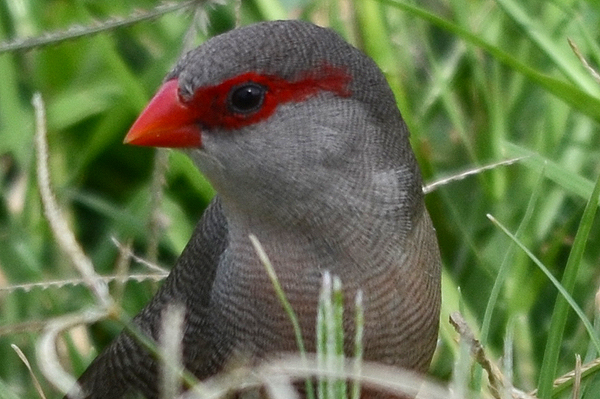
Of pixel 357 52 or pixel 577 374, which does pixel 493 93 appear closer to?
pixel 357 52

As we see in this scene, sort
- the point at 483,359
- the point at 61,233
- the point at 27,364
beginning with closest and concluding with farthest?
the point at 61,233 → the point at 483,359 → the point at 27,364

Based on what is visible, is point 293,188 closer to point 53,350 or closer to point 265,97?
point 265,97

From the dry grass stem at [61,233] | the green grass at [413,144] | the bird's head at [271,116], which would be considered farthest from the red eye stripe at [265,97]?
the green grass at [413,144]

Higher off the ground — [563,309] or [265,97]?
[265,97]

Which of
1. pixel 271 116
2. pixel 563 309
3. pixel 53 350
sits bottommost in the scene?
pixel 563 309

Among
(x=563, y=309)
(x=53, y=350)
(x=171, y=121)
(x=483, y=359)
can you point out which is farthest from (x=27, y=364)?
(x=563, y=309)

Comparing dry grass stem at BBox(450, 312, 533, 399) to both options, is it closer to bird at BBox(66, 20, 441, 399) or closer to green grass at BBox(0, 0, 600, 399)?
bird at BBox(66, 20, 441, 399)

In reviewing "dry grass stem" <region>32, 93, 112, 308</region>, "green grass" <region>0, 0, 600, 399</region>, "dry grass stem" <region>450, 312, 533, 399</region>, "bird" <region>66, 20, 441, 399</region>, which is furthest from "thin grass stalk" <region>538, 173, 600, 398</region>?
"dry grass stem" <region>32, 93, 112, 308</region>
